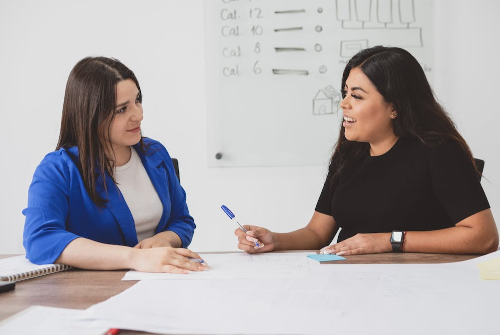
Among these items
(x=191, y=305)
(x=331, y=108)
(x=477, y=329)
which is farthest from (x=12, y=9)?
(x=477, y=329)

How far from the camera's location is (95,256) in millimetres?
1365

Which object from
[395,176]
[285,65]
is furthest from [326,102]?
[395,176]

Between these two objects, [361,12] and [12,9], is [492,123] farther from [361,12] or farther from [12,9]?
[12,9]

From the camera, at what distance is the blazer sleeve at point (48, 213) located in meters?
Answer: 1.40

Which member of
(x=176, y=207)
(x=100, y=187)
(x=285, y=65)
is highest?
(x=285, y=65)

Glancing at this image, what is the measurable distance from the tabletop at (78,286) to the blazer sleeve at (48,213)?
0.27 feet

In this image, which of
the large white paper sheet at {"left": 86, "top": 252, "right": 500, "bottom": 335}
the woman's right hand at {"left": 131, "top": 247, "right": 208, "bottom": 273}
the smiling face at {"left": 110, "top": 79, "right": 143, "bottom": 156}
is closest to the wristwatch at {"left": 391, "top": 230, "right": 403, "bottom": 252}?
the large white paper sheet at {"left": 86, "top": 252, "right": 500, "bottom": 335}

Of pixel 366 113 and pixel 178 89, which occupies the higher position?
pixel 178 89

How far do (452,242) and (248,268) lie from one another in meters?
0.60

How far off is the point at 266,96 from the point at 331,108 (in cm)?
39

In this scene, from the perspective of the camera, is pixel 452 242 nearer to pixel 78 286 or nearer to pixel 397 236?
pixel 397 236

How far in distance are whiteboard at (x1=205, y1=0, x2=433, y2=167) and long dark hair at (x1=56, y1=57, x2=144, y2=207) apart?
5.67ft

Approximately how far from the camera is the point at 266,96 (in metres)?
3.35

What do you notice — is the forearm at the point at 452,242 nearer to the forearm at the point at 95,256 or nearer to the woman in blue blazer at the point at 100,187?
the woman in blue blazer at the point at 100,187
